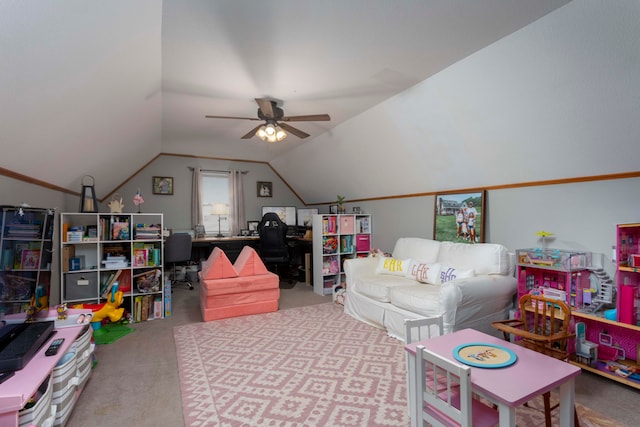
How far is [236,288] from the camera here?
3846 millimetres

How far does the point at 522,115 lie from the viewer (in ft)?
8.79

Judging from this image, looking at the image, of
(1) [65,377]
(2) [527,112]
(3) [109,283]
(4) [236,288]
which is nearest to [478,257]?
(2) [527,112]

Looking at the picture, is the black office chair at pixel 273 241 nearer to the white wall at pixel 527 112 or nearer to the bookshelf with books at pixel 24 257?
the white wall at pixel 527 112

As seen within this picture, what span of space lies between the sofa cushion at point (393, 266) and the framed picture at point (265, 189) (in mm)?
3655

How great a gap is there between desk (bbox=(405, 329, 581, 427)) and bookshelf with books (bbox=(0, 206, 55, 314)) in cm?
237

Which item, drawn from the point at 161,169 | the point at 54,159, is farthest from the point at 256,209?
the point at 54,159

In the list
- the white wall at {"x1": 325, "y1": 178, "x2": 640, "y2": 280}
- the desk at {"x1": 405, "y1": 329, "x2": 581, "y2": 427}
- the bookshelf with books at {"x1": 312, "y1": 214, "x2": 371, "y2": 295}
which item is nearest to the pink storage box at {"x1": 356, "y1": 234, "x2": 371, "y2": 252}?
the bookshelf with books at {"x1": 312, "y1": 214, "x2": 371, "y2": 295}

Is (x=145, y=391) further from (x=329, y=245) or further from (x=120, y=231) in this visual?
(x=329, y=245)

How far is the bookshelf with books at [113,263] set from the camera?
3482 mm

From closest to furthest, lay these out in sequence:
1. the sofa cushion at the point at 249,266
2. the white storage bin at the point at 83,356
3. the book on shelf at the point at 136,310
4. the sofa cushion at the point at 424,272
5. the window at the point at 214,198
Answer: the white storage bin at the point at 83,356, the sofa cushion at the point at 424,272, the book on shelf at the point at 136,310, the sofa cushion at the point at 249,266, the window at the point at 214,198

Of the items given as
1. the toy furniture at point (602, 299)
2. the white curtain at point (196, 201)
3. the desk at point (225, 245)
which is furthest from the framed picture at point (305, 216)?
the toy furniture at point (602, 299)

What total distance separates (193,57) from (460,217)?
131 inches

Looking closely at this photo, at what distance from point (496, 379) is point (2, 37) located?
2530 mm

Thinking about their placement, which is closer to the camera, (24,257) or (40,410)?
(40,410)
